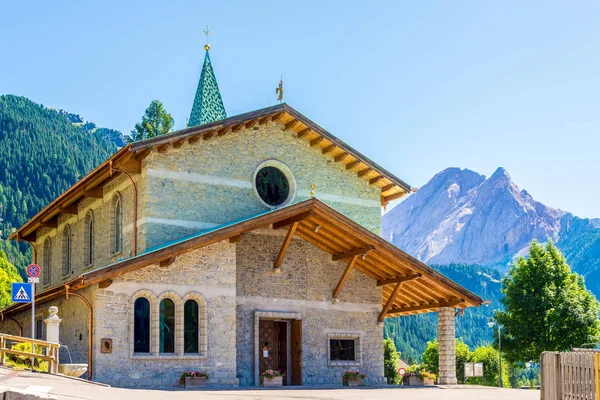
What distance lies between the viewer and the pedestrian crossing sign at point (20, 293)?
19.7 metres

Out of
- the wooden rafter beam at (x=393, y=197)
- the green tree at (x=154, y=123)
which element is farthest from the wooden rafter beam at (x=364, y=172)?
the green tree at (x=154, y=123)

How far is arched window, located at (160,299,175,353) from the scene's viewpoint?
22.1m

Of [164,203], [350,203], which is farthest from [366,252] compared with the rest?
[164,203]

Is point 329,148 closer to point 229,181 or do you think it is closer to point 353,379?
point 229,181

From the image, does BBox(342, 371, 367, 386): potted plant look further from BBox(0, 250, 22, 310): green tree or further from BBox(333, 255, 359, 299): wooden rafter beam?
BBox(0, 250, 22, 310): green tree

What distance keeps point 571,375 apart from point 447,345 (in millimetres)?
12844

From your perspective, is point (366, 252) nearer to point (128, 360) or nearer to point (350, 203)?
point (350, 203)

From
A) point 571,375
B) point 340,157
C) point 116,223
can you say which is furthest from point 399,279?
point 571,375

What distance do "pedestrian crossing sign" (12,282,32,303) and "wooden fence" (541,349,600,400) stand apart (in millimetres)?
11883

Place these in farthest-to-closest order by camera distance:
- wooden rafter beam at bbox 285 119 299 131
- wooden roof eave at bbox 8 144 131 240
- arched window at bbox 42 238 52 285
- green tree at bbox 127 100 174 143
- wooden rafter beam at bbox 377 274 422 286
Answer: green tree at bbox 127 100 174 143, arched window at bbox 42 238 52 285, wooden rafter beam at bbox 285 119 299 131, wooden rafter beam at bbox 377 274 422 286, wooden roof eave at bbox 8 144 131 240

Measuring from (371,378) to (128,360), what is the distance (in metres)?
Result: 8.56

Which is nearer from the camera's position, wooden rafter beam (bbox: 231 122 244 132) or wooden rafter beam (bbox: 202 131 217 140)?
wooden rafter beam (bbox: 202 131 217 140)

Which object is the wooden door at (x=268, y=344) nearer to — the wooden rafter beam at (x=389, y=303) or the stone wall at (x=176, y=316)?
the stone wall at (x=176, y=316)

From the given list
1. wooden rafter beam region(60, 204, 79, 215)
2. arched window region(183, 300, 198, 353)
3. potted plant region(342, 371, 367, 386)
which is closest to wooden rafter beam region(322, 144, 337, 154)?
potted plant region(342, 371, 367, 386)
